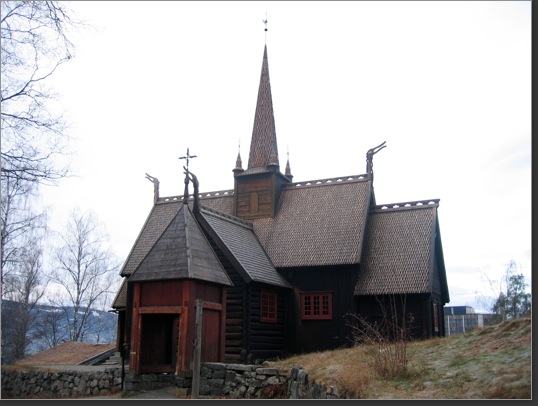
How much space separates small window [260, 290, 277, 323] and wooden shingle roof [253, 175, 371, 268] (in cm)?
162

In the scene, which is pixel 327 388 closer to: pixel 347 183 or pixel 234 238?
pixel 234 238

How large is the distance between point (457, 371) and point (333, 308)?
12120 mm

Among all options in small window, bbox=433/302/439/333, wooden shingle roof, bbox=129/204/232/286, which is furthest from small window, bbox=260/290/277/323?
small window, bbox=433/302/439/333

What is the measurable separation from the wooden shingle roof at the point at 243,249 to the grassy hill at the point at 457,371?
23.7ft

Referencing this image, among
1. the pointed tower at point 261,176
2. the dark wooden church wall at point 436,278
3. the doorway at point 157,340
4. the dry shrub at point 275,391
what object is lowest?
the dry shrub at point 275,391

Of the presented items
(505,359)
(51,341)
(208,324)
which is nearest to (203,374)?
(208,324)

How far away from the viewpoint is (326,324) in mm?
23953

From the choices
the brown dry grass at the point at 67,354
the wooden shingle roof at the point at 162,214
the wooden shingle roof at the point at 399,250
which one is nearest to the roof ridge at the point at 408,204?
the wooden shingle roof at the point at 399,250

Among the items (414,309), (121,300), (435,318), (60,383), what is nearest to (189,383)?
(60,383)

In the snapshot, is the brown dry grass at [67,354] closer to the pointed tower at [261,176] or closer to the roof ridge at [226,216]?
the roof ridge at [226,216]

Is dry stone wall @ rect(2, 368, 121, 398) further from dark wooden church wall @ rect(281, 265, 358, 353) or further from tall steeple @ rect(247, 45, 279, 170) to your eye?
tall steeple @ rect(247, 45, 279, 170)

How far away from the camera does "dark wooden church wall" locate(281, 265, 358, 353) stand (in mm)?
23625

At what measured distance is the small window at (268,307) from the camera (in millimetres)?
23109

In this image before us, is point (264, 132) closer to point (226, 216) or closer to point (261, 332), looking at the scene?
point (226, 216)
